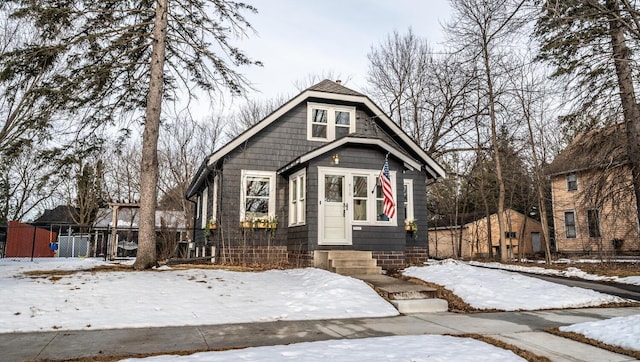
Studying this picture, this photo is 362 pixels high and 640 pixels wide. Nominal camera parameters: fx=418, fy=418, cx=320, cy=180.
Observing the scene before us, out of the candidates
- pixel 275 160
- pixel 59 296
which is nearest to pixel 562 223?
pixel 275 160

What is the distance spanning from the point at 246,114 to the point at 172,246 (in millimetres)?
14224

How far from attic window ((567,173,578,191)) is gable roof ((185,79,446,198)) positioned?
1350 cm

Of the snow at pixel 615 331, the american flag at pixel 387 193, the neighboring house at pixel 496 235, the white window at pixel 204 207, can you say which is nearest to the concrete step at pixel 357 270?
the american flag at pixel 387 193

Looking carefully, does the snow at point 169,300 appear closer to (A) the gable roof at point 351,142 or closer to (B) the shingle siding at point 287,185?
(B) the shingle siding at point 287,185

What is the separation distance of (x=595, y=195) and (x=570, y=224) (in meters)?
11.7

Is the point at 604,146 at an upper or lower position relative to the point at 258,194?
upper

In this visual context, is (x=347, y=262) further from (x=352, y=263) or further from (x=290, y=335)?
(x=290, y=335)

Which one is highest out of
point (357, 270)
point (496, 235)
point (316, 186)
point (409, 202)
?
point (316, 186)

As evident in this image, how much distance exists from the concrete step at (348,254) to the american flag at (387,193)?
3.87 ft

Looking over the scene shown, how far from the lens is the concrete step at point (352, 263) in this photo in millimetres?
10262

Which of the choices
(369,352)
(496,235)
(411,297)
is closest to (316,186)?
(411,297)

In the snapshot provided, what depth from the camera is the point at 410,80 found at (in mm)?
23500

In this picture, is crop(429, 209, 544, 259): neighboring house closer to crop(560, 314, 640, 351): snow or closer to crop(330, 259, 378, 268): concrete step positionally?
crop(330, 259, 378, 268): concrete step

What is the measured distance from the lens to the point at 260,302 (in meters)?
7.12
